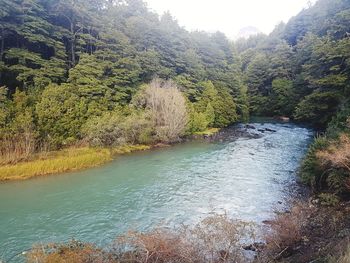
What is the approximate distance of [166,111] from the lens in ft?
110

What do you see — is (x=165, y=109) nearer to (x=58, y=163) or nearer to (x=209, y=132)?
(x=209, y=132)

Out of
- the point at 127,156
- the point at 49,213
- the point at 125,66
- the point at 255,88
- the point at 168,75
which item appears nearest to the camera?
the point at 49,213

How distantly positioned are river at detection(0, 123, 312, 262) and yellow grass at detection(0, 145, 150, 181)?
95 cm

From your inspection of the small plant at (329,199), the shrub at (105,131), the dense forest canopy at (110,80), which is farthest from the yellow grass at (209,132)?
the small plant at (329,199)

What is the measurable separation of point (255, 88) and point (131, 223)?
187ft

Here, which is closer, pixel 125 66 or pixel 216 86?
pixel 125 66

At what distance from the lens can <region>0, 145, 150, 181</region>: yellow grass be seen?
68.7 feet

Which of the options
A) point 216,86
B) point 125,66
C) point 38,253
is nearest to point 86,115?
point 125,66

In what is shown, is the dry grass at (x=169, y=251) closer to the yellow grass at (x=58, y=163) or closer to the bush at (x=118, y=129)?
the yellow grass at (x=58, y=163)

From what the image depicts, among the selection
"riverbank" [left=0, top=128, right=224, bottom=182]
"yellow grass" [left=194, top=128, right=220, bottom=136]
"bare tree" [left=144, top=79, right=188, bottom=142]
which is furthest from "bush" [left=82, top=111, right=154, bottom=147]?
"yellow grass" [left=194, top=128, right=220, bottom=136]

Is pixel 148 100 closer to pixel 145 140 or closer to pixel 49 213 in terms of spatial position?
pixel 145 140

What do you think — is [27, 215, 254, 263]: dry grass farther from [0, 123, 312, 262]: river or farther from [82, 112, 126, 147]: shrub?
[82, 112, 126, 147]: shrub

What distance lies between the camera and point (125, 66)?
37.4m

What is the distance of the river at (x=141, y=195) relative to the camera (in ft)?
45.7
